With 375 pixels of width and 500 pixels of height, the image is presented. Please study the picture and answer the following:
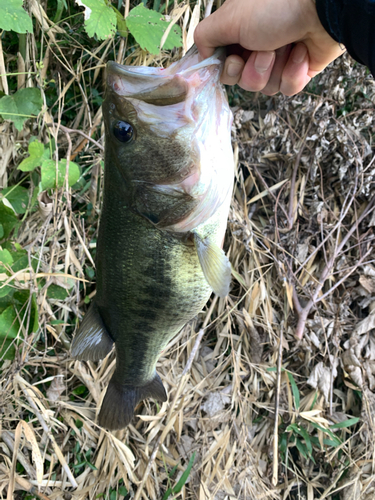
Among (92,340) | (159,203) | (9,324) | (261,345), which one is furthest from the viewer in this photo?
(261,345)

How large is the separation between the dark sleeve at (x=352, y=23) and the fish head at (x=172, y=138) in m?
0.32

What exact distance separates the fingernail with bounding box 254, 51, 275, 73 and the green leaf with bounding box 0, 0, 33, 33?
0.99 m

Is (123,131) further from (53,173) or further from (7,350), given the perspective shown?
(7,350)

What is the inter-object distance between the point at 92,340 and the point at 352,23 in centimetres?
137

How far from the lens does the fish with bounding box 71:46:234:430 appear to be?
43.0 inches

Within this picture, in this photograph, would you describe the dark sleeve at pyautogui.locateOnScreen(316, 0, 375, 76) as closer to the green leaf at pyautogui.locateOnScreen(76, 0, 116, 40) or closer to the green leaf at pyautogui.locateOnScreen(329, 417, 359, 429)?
the green leaf at pyautogui.locateOnScreen(76, 0, 116, 40)

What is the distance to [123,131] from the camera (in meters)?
1.16

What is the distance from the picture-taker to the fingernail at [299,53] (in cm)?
125

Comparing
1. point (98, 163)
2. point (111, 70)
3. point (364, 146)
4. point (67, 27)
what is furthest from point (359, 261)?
point (67, 27)

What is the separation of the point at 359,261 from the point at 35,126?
232 cm

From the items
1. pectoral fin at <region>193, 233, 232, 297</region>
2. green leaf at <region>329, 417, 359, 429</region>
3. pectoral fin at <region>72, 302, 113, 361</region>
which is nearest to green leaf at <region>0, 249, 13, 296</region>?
A: pectoral fin at <region>72, 302, 113, 361</region>

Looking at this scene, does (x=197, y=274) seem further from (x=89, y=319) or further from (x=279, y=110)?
(x=279, y=110)

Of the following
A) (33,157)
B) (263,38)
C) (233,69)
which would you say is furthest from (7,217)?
(263,38)

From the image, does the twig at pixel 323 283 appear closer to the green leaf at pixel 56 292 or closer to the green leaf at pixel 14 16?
the green leaf at pixel 56 292
